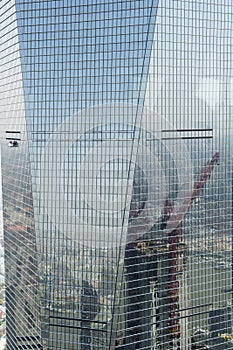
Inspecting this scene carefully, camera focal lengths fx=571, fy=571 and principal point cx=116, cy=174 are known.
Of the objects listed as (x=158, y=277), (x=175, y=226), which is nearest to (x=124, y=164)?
(x=175, y=226)

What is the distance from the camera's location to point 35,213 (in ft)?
118

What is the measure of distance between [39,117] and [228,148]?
12129mm

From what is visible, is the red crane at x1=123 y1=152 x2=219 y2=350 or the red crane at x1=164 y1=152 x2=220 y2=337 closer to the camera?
the red crane at x1=123 y1=152 x2=219 y2=350

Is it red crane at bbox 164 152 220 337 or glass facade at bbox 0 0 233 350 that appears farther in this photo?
red crane at bbox 164 152 220 337

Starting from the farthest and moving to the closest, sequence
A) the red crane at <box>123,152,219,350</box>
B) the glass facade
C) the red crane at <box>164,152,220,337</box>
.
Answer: the red crane at <box>164,152,220,337</box> → the red crane at <box>123,152,219,350</box> → the glass facade

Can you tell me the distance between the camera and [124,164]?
110 ft

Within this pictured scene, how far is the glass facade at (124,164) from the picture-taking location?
33250 millimetres

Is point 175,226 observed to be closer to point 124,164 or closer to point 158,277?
point 158,277

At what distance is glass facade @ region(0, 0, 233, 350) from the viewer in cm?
Result: 3325

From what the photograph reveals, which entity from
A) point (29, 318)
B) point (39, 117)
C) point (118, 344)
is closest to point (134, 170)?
point (39, 117)

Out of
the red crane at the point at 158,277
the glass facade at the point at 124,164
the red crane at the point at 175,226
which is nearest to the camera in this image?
the glass facade at the point at 124,164

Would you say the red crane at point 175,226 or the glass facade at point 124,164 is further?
the red crane at point 175,226

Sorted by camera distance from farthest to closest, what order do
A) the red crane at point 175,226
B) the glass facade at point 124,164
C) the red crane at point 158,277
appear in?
the red crane at point 175,226 < the red crane at point 158,277 < the glass facade at point 124,164

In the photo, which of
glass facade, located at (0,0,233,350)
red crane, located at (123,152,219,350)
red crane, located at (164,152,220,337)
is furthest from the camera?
red crane, located at (164,152,220,337)
